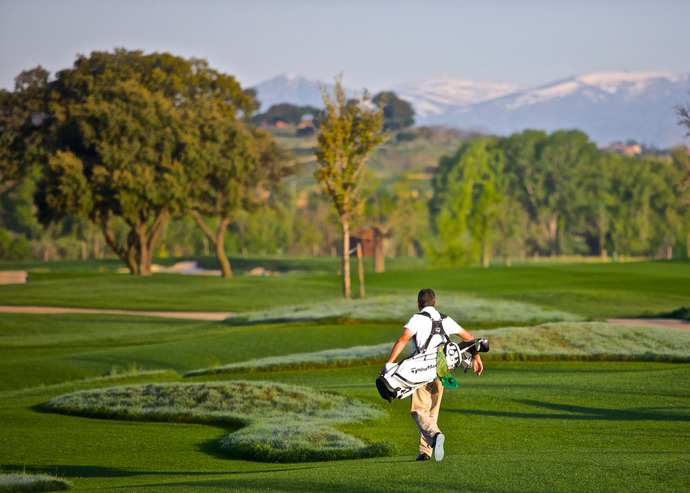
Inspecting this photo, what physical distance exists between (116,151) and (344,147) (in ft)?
73.8

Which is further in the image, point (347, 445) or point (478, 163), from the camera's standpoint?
point (478, 163)

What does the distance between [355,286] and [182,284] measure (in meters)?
11.3

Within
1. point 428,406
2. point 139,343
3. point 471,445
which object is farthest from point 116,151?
point 428,406

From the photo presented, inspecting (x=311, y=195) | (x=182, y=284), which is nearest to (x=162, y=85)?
(x=182, y=284)

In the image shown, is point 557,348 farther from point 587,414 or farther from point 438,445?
point 438,445

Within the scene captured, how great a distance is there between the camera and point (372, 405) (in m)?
20.9

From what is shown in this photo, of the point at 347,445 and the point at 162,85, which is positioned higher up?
the point at 162,85

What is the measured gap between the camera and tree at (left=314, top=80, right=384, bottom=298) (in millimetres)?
49094

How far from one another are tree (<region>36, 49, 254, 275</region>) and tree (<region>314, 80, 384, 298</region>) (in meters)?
19.9

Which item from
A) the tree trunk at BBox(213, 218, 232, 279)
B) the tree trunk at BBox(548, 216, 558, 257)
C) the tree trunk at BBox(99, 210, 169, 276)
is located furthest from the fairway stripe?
the tree trunk at BBox(548, 216, 558, 257)

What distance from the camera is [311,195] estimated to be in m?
162

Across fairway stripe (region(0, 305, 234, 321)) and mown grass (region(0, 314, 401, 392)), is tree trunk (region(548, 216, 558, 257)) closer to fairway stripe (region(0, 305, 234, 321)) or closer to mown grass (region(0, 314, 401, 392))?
fairway stripe (region(0, 305, 234, 321))

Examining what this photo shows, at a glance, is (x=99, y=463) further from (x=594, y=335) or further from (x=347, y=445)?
(x=594, y=335)

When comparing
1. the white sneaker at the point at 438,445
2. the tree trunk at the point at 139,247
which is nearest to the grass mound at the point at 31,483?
the white sneaker at the point at 438,445
